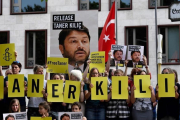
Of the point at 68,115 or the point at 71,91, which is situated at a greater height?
the point at 71,91

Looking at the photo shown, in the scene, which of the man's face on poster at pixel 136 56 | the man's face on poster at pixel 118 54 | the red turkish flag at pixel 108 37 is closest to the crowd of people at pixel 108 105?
the man's face on poster at pixel 136 56

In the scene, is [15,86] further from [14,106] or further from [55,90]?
[55,90]

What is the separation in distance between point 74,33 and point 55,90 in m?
2.72

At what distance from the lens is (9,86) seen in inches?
509

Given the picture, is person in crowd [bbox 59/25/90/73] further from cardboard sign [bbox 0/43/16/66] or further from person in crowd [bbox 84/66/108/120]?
person in crowd [bbox 84/66/108/120]

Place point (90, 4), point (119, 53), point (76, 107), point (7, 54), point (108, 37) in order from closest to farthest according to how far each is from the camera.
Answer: point (76, 107) → point (7, 54) → point (119, 53) → point (108, 37) → point (90, 4)

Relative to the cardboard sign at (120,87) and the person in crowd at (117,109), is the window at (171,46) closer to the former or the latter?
the person in crowd at (117,109)

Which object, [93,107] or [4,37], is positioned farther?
[4,37]

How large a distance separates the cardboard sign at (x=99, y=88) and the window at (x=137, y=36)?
539 inches

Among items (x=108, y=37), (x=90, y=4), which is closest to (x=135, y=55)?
(x=108, y=37)

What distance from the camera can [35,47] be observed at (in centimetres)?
2788

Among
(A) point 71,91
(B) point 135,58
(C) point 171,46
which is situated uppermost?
(C) point 171,46

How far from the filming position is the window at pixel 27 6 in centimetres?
2761

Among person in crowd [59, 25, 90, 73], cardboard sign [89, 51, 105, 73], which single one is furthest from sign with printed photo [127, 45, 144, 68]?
person in crowd [59, 25, 90, 73]
